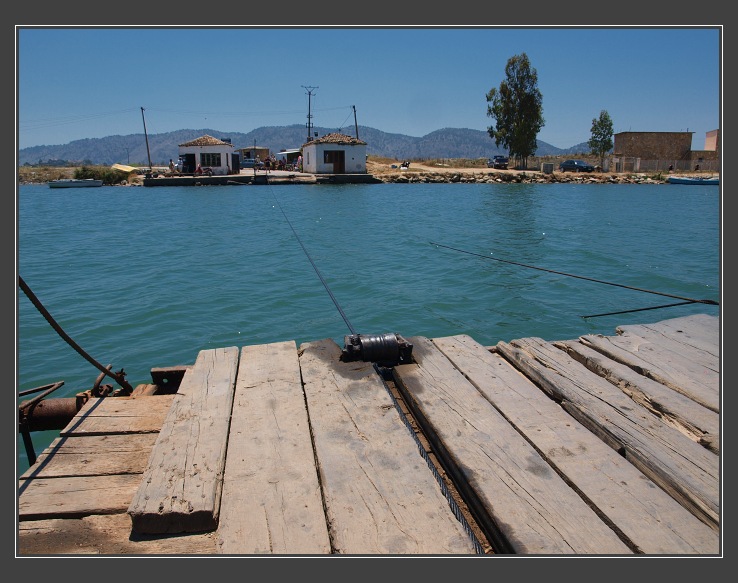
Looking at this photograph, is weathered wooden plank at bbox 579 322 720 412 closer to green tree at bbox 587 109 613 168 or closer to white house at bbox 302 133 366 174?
white house at bbox 302 133 366 174

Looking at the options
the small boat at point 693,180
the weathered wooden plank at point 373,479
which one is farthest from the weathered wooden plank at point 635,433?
the small boat at point 693,180

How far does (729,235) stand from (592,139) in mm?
79335

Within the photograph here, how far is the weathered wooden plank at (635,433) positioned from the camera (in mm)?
2268

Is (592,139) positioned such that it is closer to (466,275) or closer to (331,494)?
(466,275)

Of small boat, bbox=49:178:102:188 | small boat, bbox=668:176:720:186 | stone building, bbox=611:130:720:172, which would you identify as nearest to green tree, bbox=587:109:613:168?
stone building, bbox=611:130:720:172

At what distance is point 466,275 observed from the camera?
12.3 metres

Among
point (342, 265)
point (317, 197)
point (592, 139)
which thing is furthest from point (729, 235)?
point (592, 139)

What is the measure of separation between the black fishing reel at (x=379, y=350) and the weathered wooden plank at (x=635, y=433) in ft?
2.51

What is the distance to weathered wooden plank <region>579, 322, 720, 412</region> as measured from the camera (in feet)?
10.8

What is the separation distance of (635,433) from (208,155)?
186 feet

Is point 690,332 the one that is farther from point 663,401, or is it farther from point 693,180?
point 693,180

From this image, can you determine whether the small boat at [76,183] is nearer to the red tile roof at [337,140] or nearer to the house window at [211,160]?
the house window at [211,160]

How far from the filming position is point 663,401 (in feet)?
10.2

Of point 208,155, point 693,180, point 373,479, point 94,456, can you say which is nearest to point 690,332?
point 373,479
